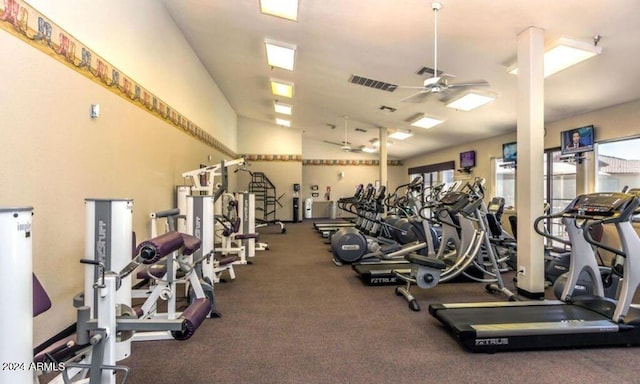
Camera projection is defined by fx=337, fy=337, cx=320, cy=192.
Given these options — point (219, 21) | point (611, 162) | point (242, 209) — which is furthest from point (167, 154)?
point (611, 162)

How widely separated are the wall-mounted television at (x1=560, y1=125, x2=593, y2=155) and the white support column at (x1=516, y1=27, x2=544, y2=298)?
2.89m

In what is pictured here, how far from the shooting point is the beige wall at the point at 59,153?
2244 millimetres

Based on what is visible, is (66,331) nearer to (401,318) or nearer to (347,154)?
(401,318)

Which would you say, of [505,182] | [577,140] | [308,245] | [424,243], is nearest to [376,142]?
[505,182]

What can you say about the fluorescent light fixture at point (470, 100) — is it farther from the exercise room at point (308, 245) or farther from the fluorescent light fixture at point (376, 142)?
the fluorescent light fixture at point (376, 142)

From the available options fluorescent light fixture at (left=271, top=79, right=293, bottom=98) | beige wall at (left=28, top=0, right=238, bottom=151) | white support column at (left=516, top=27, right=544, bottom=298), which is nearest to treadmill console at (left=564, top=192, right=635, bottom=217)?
white support column at (left=516, top=27, right=544, bottom=298)

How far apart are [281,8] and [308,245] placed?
15.8 ft

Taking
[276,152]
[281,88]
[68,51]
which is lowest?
[68,51]

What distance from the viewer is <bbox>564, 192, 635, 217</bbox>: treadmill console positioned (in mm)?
2535

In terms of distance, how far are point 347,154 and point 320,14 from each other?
1079cm

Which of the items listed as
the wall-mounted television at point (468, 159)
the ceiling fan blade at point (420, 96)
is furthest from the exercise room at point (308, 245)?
the wall-mounted television at point (468, 159)

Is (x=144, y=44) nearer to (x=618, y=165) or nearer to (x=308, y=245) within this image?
(x=308, y=245)

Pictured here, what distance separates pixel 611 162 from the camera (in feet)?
18.7

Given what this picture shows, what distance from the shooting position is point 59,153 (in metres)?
2.67
